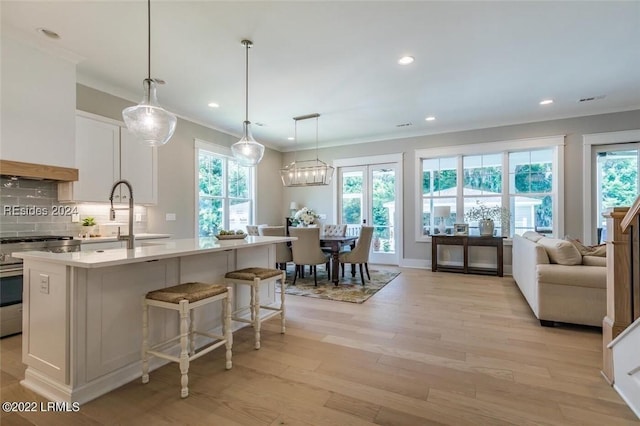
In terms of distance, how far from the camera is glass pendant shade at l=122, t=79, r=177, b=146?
2.46 m

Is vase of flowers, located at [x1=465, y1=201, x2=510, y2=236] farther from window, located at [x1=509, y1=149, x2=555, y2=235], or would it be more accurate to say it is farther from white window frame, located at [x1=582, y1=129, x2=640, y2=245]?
white window frame, located at [x1=582, y1=129, x2=640, y2=245]

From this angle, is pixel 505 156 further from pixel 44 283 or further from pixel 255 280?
pixel 44 283

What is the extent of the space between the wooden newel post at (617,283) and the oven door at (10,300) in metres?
4.91

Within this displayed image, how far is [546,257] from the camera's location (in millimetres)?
3270

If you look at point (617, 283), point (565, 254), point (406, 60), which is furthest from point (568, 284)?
point (406, 60)

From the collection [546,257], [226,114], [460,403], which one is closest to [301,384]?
[460,403]

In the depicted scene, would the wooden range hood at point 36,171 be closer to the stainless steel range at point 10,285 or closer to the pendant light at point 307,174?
the stainless steel range at point 10,285

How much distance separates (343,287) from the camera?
479 centimetres

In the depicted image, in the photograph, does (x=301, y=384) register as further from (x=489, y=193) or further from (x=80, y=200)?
(x=489, y=193)

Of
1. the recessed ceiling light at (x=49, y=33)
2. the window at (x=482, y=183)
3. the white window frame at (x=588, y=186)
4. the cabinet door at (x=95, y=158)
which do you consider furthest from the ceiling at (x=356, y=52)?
the window at (x=482, y=183)

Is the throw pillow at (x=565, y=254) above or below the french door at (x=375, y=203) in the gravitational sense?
below

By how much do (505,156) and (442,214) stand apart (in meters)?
1.57

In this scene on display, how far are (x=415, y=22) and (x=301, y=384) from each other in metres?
3.10

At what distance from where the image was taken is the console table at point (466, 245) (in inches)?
220
